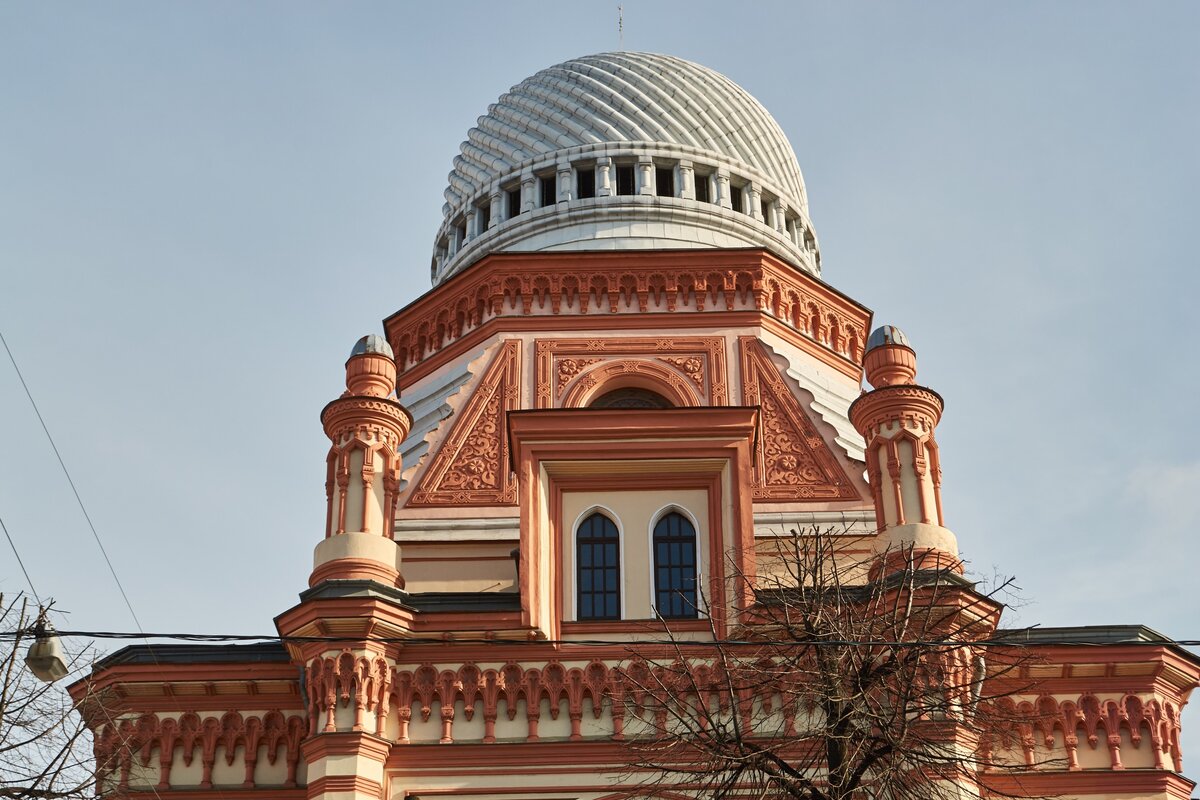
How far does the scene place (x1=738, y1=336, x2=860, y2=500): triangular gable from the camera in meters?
26.1

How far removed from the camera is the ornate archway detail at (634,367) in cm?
2733

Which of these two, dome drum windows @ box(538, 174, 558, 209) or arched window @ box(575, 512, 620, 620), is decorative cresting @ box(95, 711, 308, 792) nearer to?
arched window @ box(575, 512, 620, 620)

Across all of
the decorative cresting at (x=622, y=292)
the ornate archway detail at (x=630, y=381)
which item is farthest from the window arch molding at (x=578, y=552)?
the decorative cresting at (x=622, y=292)

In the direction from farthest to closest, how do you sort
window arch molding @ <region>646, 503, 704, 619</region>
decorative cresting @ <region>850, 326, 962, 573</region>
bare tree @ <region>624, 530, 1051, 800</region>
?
decorative cresting @ <region>850, 326, 962, 573</region> → window arch molding @ <region>646, 503, 704, 619</region> → bare tree @ <region>624, 530, 1051, 800</region>

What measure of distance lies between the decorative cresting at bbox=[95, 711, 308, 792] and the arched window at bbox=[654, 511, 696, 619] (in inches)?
189

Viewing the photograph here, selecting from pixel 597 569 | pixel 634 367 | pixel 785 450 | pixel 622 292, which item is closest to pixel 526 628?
pixel 597 569

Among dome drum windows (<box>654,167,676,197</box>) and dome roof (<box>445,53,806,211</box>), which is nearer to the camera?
dome drum windows (<box>654,167,676,197</box>)

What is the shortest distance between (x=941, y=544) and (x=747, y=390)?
5.99 metres

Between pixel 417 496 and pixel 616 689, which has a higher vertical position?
pixel 417 496

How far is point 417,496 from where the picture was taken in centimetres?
2612

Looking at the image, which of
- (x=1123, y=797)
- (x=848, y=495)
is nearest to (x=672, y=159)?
(x=848, y=495)

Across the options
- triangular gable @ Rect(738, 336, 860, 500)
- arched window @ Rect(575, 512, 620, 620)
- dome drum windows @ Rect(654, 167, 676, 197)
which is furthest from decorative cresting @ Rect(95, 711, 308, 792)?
dome drum windows @ Rect(654, 167, 676, 197)

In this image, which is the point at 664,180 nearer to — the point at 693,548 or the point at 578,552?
the point at 693,548

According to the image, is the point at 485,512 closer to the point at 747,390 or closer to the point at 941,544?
the point at 747,390
